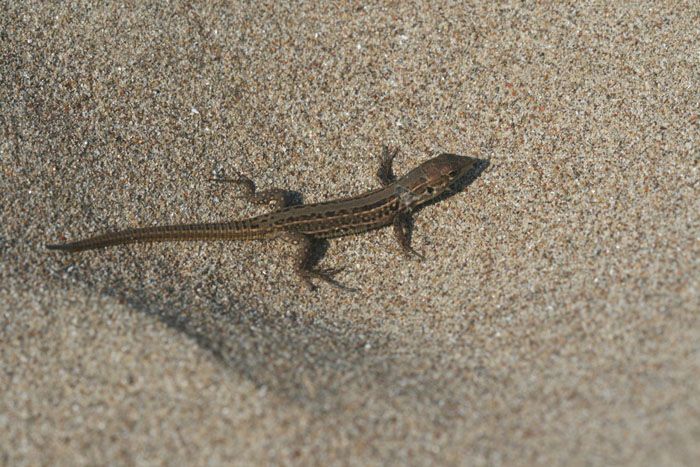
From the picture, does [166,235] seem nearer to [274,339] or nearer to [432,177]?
[274,339]

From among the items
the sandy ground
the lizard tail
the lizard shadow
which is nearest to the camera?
the sandy ground

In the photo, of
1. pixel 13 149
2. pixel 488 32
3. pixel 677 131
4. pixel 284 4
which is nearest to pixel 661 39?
pixel 677 131

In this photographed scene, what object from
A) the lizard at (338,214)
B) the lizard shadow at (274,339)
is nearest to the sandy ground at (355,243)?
the lizard shadow at (274,339)

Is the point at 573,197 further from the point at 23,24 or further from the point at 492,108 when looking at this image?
the point at 23,24

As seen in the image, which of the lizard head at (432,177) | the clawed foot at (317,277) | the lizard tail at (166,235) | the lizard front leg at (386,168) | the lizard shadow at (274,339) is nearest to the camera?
the lizard shadow at (274,339)

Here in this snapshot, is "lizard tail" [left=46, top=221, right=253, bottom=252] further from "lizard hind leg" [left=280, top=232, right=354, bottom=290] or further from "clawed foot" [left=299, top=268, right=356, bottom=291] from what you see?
"clawed foot" [left=299, top=268, right=356, bottom=291]

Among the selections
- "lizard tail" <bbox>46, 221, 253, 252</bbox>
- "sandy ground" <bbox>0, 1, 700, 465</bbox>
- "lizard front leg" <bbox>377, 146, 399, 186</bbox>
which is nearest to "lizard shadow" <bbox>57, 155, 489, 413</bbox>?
"sandy ground" <bbox>0, 1, 700, 465</bbox>

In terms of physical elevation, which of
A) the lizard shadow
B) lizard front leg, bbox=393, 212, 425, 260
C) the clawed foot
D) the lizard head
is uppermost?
the lizard head

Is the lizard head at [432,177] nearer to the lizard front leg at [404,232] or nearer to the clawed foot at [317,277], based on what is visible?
the lizard front leg at [404,232]
